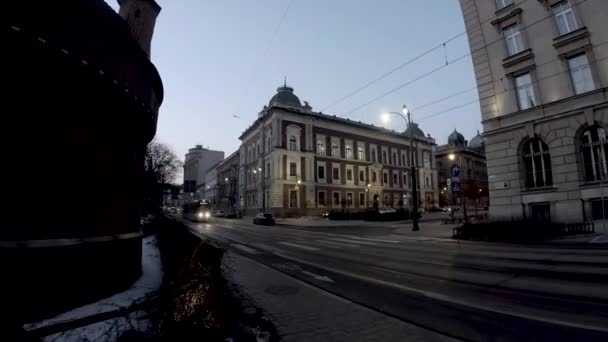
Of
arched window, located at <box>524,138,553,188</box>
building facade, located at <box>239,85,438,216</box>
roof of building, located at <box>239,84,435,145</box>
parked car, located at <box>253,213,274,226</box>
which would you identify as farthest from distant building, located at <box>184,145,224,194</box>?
arched window, located at <box>524,138,553,188</box>

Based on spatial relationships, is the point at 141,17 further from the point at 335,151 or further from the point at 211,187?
the point at 211,187

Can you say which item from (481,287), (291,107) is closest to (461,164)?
(291,107)

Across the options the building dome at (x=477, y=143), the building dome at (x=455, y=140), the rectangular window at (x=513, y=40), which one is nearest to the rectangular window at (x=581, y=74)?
the rectangular window at (x=513, y=40)

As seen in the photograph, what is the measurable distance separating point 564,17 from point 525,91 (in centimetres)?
443

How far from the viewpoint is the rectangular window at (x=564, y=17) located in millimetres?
16891

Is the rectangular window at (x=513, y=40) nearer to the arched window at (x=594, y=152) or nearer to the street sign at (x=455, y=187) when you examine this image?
the arched window at (x=594, y=152)

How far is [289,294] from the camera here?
596cm

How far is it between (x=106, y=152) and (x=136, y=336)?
3.60 metres

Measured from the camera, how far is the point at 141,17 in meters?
7.68

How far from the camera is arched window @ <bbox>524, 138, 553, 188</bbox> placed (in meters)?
17.6

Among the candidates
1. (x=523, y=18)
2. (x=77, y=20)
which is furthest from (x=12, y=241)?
(x=523, y=18)

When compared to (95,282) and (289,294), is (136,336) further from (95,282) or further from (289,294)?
(289,294)

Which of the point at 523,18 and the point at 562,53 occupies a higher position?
the point at 523,18

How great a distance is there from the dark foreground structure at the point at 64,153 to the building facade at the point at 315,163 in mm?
40959
